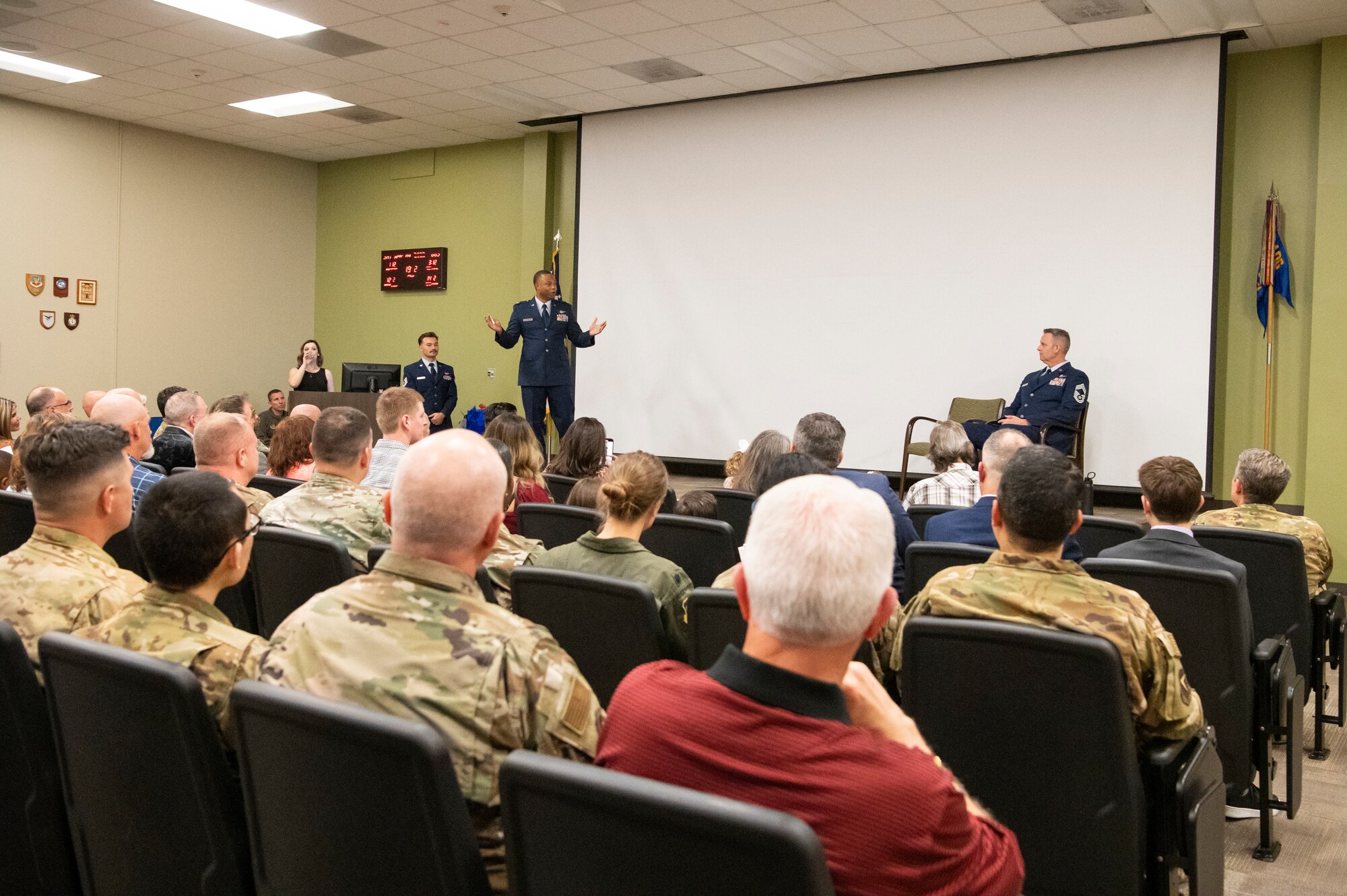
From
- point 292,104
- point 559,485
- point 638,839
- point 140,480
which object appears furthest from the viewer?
point 292,104

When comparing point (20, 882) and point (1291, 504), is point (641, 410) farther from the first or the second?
point (20, 882)

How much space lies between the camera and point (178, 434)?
4.87 meters

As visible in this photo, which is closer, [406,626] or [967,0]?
[406,626]

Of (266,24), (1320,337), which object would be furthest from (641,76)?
(1320,337)

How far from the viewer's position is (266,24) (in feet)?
24.6

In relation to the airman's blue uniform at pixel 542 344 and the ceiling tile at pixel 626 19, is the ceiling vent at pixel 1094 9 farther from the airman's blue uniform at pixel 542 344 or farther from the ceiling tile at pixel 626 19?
the airman's blue uniform at pixel 542 344

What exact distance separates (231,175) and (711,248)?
5473 millimetres

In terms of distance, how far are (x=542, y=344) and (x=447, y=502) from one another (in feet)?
25.8

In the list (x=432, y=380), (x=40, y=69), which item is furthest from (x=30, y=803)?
(x=40, y=69)

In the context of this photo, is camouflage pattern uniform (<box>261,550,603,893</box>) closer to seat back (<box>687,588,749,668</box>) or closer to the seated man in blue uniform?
seat back (<box>687,588,749,668</box>)

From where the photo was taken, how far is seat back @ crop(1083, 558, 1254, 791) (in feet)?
8.06

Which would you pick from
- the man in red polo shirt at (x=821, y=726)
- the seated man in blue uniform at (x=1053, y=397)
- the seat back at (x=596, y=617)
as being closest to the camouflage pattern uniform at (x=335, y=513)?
the seat back at (x=596, y=617)

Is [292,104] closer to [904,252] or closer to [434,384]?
[434,384]

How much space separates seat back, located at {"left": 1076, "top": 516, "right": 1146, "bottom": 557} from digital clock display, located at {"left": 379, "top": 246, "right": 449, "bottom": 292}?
28.0 ft
